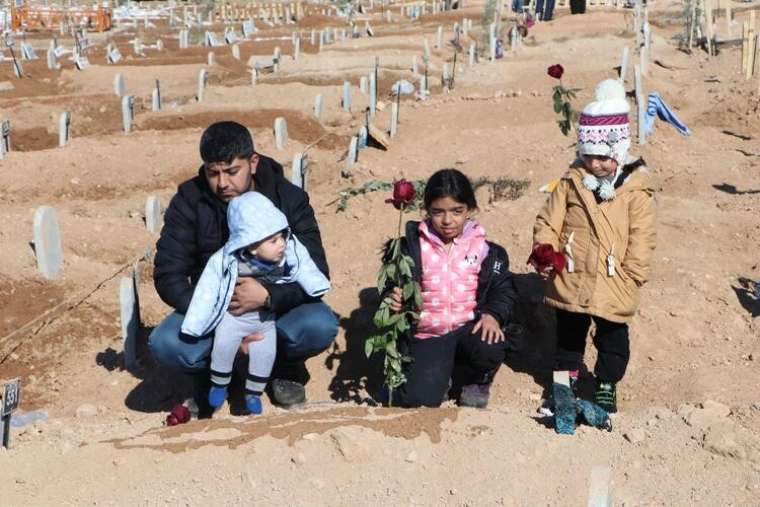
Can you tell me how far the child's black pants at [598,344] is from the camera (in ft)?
16.3

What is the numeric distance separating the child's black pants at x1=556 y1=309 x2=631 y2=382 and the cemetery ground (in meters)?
0.23

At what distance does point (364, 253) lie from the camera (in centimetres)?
720

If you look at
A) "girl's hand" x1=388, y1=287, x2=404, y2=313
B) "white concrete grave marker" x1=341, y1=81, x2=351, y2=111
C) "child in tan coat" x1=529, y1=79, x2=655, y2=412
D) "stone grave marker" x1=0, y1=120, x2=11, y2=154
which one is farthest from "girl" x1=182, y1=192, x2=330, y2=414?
"white concrete grave marker" x1=341, y1=81, x2=351, y2=111

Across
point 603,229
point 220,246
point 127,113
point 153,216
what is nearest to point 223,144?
point 220,246

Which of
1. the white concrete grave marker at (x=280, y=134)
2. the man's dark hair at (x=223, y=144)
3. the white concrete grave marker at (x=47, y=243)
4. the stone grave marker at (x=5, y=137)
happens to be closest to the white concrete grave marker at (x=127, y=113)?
the stone grave marker at (x=5, y=137)

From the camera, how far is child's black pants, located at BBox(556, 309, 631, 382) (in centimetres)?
497

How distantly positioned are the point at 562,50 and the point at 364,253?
14937 mm

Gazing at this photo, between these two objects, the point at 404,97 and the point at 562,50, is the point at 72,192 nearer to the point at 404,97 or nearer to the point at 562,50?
the point at 404,97

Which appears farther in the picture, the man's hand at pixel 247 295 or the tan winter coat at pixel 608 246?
the tan winter coat at pixel 608 246

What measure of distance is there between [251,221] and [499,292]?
1.28 m

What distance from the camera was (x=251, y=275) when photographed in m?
4.73

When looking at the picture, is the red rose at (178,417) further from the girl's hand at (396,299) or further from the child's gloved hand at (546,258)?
the child's gloved hand at (546,258)

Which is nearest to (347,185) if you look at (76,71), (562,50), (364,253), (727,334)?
(364,253)

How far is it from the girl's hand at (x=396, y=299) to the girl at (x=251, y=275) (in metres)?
0.37
